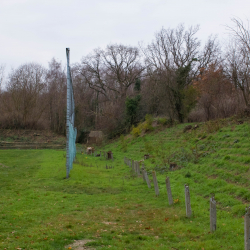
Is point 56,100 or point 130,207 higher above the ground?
point 56,100

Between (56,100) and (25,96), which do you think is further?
(56,100)

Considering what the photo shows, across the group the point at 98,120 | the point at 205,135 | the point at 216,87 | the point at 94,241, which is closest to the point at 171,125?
the point at 216,87

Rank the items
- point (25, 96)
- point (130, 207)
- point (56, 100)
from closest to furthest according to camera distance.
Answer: point (130, 207) < point (25, 96) < point (56, 100)

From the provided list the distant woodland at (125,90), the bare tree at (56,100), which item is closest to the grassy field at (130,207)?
the distant woodland at (125,90)

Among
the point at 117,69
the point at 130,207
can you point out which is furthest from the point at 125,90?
the point at 130,207

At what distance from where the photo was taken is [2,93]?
125ft

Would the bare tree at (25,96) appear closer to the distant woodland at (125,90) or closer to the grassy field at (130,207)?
the distant woodland at (125,90)

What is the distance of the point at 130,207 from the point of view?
8.14 metres

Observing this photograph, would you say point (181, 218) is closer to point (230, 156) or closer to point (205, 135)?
point (230, 156)

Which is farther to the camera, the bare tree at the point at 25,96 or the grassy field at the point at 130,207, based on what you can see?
the bare tree at the point at 25,96

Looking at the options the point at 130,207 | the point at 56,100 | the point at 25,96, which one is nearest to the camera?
the point at 130,207

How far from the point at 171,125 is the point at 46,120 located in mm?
21541

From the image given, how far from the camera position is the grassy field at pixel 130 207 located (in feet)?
16.6

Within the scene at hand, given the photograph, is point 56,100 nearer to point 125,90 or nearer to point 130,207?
point 125,90
